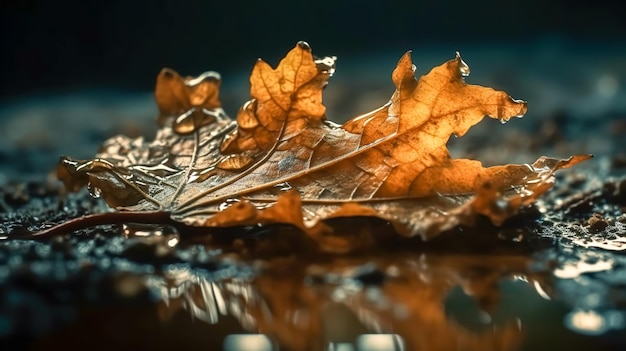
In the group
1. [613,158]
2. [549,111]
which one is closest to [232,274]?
[613,158]

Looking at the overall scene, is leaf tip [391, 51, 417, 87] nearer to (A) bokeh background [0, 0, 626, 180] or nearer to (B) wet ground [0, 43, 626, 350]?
(B) wet ground [0, 43, 626, 350]

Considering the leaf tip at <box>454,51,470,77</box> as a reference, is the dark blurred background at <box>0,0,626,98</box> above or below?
above

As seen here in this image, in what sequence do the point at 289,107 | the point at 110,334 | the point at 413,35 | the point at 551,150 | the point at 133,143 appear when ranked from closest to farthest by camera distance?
the point at 110,334, the point at 289,107, the point at 133,143, the point at 551,150, the point at 413,35

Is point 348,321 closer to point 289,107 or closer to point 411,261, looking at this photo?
point 411,261

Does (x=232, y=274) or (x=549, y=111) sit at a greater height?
(x=549, y=111)

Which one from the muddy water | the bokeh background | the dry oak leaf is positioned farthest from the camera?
the bokeh background

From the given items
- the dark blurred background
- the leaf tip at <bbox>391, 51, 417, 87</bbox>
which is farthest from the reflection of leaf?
the dark blurred background

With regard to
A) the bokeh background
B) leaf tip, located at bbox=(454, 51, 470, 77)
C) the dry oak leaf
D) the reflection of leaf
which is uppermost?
the bokeh background
